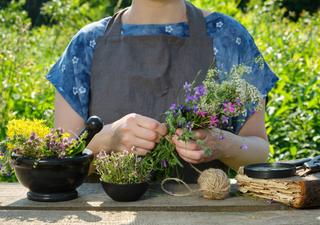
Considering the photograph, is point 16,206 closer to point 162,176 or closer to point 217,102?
point 162,176

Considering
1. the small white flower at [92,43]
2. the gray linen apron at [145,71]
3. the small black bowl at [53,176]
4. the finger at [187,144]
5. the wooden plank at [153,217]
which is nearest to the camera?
the wooden plank at [153,217]

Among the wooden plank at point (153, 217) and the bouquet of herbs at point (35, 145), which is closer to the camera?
the wooden plank at point (153, 217)

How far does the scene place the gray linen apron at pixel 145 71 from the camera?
1575 millimetres

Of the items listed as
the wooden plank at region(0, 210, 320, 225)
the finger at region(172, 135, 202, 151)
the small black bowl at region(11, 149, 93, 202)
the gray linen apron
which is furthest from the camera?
the gray linen apron

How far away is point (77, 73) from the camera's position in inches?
65.4

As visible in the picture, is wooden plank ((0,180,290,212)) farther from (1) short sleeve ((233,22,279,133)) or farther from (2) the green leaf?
(1) short sleeve ((233,22,279,133))

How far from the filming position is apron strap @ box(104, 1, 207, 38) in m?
1.70

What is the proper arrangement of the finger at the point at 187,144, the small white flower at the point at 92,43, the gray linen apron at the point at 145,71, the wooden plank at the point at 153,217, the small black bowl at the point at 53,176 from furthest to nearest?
the small white flower at the point at 92,43
the gray linen apron at the point at 145,71
the finger at the point at 187,144
the small black bowl at the point at 53,176
the wooden plank at the point at 153,217

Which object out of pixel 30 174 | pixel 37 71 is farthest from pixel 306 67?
pixel 30 174

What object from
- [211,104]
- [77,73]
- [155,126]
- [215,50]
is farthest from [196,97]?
[77,73]

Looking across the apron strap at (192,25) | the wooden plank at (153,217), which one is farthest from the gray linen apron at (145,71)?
the wooden plank at (153,217)

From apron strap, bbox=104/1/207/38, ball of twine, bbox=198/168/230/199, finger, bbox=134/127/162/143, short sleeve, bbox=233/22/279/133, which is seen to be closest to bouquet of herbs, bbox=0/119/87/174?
finger, bbox=134/127/162/143

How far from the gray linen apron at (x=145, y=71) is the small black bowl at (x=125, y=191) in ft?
1.57

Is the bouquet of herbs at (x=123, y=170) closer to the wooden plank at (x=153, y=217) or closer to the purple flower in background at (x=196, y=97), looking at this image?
the wooden plank at (x=153, y=217)
